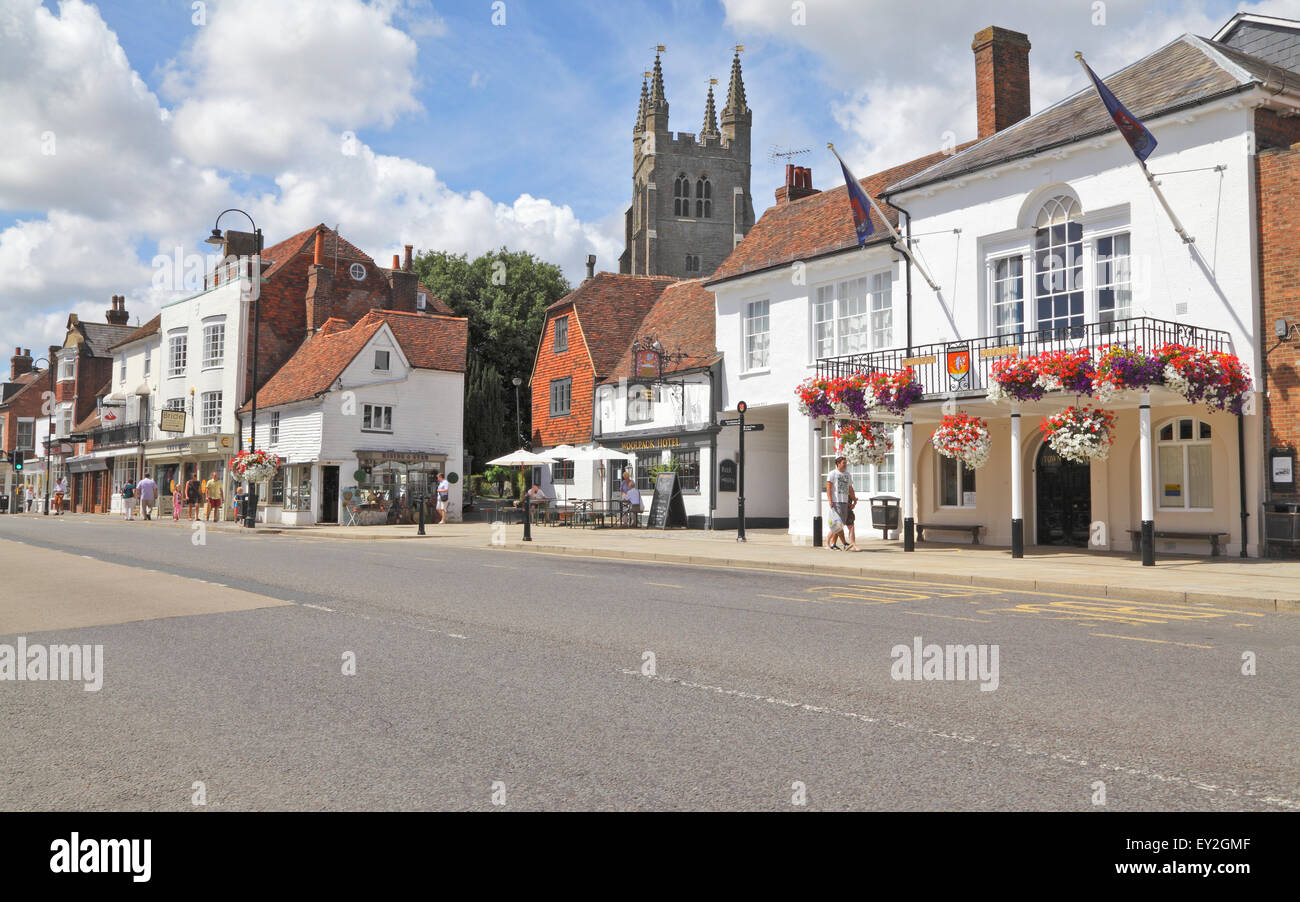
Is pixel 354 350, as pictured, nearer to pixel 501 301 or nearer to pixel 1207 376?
pixel 501 301

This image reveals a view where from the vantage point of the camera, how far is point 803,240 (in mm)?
27672

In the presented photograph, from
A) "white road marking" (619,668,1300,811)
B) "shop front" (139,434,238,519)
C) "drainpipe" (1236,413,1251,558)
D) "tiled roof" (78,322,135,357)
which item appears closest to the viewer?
"white road marking" (619,668,1300,811)

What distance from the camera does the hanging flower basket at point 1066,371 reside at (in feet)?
55.9

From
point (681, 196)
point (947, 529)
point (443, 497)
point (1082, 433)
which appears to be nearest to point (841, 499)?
point (947, 529)

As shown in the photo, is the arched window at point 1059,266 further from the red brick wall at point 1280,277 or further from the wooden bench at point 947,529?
the wooden bench at point 947,529

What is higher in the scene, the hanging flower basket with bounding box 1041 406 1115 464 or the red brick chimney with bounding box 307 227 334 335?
the red brick chimney with bounding box 307 227 334 335

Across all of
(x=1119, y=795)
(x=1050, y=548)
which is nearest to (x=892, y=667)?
(x=1119, y=795)

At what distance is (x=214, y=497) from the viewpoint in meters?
36.3

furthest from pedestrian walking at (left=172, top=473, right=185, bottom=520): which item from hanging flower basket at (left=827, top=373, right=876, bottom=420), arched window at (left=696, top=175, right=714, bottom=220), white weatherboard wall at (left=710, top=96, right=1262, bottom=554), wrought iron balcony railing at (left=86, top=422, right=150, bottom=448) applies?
arched window at (left=696, top=175, right=714, bottom=220)

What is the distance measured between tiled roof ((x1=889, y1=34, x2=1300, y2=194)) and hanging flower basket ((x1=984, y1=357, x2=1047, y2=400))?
519 centimetres

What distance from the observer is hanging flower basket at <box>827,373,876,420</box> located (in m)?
20.7

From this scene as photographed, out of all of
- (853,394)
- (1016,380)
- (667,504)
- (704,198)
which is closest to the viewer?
(1016,380)

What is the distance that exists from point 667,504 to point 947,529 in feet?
33.0

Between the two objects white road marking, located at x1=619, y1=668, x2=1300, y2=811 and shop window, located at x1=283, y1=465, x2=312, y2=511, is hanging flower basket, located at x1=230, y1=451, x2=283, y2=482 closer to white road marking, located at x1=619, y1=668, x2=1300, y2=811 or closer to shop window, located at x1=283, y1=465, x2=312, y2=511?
shop window, located at x1=283, y1=465, x2=312, y2=511
